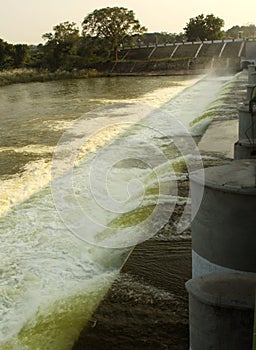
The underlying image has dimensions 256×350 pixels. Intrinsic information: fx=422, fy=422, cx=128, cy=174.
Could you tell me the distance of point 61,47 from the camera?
38625 mm

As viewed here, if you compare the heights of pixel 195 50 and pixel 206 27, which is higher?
pixel 206 27

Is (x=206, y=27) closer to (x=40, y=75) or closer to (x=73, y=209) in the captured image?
(x=40, y=75)

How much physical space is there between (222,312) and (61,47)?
129 feet

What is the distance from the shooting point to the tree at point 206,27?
162 ft

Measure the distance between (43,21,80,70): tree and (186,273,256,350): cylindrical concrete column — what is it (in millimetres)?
37041

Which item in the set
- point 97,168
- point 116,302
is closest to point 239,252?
point 116,302

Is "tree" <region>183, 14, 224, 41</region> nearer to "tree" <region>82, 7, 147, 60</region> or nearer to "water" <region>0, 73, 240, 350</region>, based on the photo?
"tree" <region>82, 7, 147, 60</region>

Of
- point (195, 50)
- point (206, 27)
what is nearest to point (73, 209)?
point (195, 50)

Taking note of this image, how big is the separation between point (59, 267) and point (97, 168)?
3496 mm

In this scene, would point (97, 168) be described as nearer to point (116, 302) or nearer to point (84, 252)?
point (84, 252)

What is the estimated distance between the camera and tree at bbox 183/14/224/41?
49281 millimetres

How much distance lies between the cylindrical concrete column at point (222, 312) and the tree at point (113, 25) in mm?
41271

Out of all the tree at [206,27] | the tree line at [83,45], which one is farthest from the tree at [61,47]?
the tree at [206,27]

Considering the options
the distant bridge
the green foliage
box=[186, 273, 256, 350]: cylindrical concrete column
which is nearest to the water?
box=[186, 273, 256, 350]: cylindrical concrete column
